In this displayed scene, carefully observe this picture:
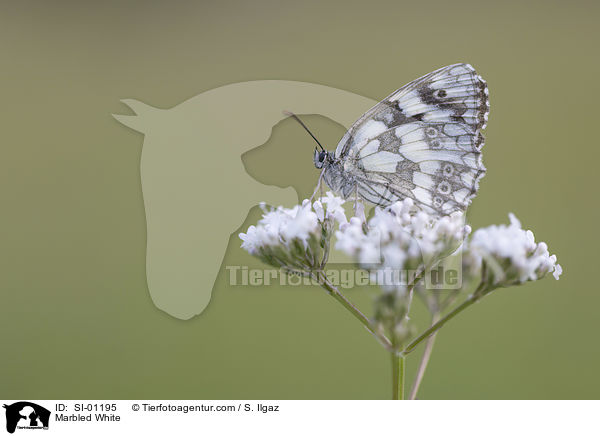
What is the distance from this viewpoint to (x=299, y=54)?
395 inches

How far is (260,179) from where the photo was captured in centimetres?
661

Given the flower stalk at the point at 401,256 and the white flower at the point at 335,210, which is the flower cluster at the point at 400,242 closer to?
the flower stalk at the point at 401,256

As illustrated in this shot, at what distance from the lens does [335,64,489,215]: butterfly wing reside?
12.2 feet

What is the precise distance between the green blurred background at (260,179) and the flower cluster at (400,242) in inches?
103

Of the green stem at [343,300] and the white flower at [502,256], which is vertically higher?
the white flower at [502,256]

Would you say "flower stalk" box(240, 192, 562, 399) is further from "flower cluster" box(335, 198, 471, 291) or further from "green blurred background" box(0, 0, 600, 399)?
"green blurred background" box(0, 0, 600, 399)

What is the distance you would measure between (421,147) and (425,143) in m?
0.04

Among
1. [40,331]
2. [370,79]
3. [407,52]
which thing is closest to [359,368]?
[40,331]

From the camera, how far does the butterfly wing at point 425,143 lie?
372 centimetres

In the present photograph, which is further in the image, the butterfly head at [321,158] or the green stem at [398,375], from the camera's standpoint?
the butterfly head at [321,158]
